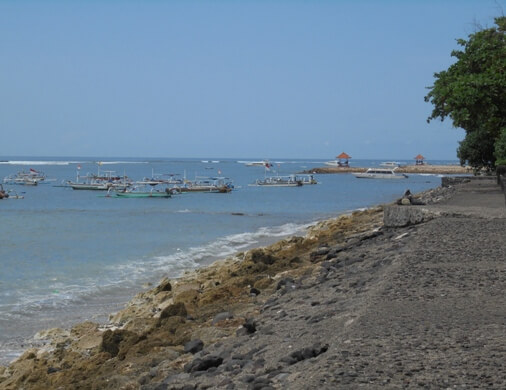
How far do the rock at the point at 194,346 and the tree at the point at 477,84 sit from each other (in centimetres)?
1604

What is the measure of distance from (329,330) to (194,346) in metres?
1.93

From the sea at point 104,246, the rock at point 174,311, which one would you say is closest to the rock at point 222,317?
the rock at point 174,311

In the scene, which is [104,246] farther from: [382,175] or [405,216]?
[382,175]

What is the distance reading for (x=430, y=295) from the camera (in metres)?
7.65

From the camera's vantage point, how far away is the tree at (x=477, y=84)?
22.2 meters

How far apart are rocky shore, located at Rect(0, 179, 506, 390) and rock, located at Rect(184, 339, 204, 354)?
0.01m

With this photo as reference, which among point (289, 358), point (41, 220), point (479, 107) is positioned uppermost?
point (479, 107)

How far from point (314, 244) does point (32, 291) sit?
7561mm

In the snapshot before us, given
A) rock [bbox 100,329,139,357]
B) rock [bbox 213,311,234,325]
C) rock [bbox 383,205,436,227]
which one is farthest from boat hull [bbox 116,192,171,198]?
rock [bbox 213,311,234,325]

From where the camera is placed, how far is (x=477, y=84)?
22016mm

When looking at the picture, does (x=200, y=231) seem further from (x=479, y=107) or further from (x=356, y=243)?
(x=356, y=243)

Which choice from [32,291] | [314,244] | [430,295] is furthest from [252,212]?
[430,295]

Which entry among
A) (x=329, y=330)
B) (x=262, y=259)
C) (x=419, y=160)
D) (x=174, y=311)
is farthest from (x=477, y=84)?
(x=419, y=160)

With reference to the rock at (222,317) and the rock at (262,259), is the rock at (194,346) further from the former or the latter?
the rock at (262,259)
